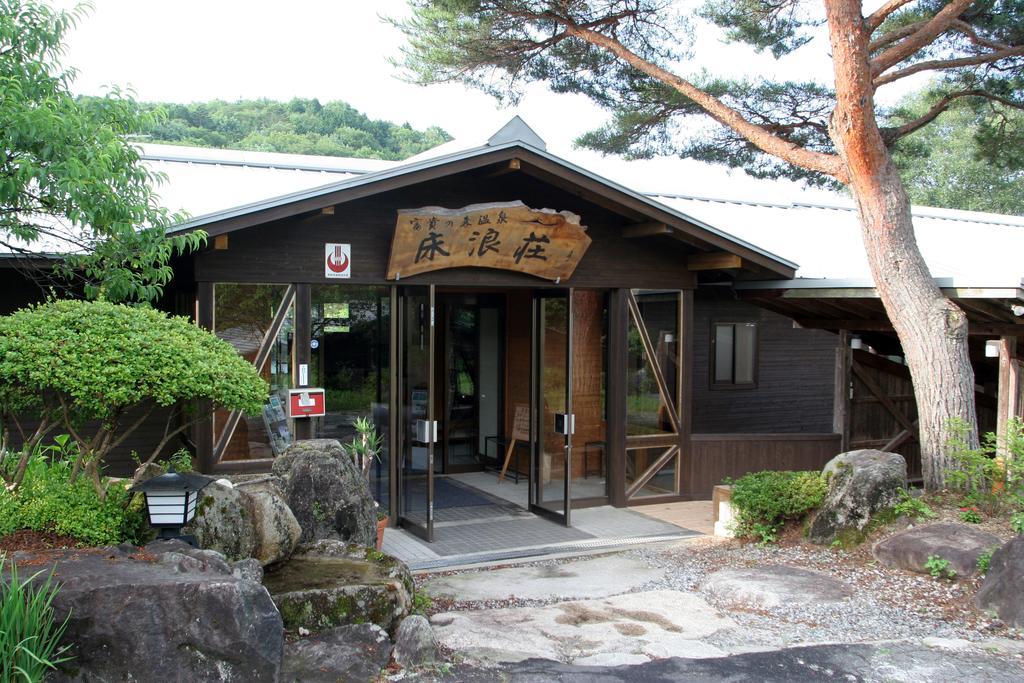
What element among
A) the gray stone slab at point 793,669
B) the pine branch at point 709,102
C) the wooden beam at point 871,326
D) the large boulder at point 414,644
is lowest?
the gray stone slab at point 793,669

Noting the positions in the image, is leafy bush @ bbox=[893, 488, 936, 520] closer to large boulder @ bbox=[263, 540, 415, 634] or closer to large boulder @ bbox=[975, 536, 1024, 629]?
large boulder @ bbox=[975, 536, 1024, 629]

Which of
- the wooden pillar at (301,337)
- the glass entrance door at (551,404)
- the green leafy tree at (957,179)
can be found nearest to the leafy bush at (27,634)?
the wooden pillar at (301,337)

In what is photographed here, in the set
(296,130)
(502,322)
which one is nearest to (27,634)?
(502,322)

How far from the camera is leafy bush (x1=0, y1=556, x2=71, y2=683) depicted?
12.7 ft

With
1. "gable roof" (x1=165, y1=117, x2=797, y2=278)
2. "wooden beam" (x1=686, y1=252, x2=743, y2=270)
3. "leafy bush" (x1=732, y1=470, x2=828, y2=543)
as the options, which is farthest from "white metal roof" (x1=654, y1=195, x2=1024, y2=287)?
"leafy bush" (x1=732, y1=470, x2=828, y2=543)

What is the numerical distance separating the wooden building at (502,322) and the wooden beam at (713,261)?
2cm

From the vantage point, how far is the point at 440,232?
817 centimetres

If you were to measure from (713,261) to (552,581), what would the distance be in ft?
13.5

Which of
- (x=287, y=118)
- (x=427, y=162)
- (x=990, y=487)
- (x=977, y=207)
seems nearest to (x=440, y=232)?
(x=427, y=162)

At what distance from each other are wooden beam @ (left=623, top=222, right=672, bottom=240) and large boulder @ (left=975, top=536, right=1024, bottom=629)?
166 inches

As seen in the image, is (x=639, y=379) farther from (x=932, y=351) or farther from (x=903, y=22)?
(x=903, y=22)

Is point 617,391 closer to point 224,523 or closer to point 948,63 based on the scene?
point 948,63

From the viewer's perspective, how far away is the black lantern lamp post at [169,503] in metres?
4.92

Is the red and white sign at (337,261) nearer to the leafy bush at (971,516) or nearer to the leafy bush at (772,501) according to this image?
the leafy bush at (772,501)
